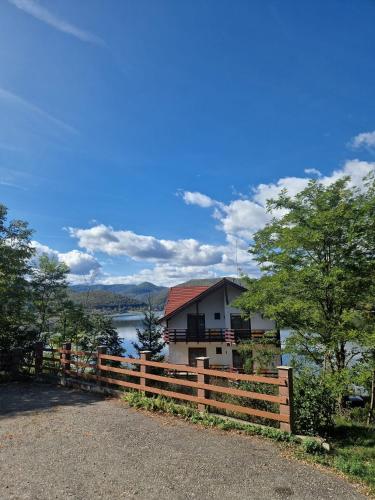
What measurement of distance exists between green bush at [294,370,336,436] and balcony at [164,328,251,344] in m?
22.0

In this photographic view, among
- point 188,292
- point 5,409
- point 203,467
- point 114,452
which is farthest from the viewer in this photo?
point 188,292

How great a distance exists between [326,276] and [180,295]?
895 inches

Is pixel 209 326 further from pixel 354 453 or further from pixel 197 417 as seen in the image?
pixel 354 453

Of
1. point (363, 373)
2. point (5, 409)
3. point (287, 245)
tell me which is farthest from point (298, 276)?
point (5, 409)

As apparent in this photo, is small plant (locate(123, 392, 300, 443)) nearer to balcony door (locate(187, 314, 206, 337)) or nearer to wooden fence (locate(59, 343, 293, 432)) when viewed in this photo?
wooden fence (locate(59, 343, 293, 432))

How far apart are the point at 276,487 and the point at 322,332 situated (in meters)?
6.83

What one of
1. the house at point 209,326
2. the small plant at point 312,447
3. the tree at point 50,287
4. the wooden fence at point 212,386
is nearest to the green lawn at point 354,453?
→ the small plant at point 312,447

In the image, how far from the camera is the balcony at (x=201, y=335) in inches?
1164

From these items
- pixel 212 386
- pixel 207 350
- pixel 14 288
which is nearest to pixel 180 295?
pixel 207 350

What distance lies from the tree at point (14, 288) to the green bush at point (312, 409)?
10.7 metres

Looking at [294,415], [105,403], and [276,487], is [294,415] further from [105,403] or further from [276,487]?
[105,403]

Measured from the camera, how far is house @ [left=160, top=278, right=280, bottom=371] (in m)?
29.8

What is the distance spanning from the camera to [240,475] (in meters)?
5.29

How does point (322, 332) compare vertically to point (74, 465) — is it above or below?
above
